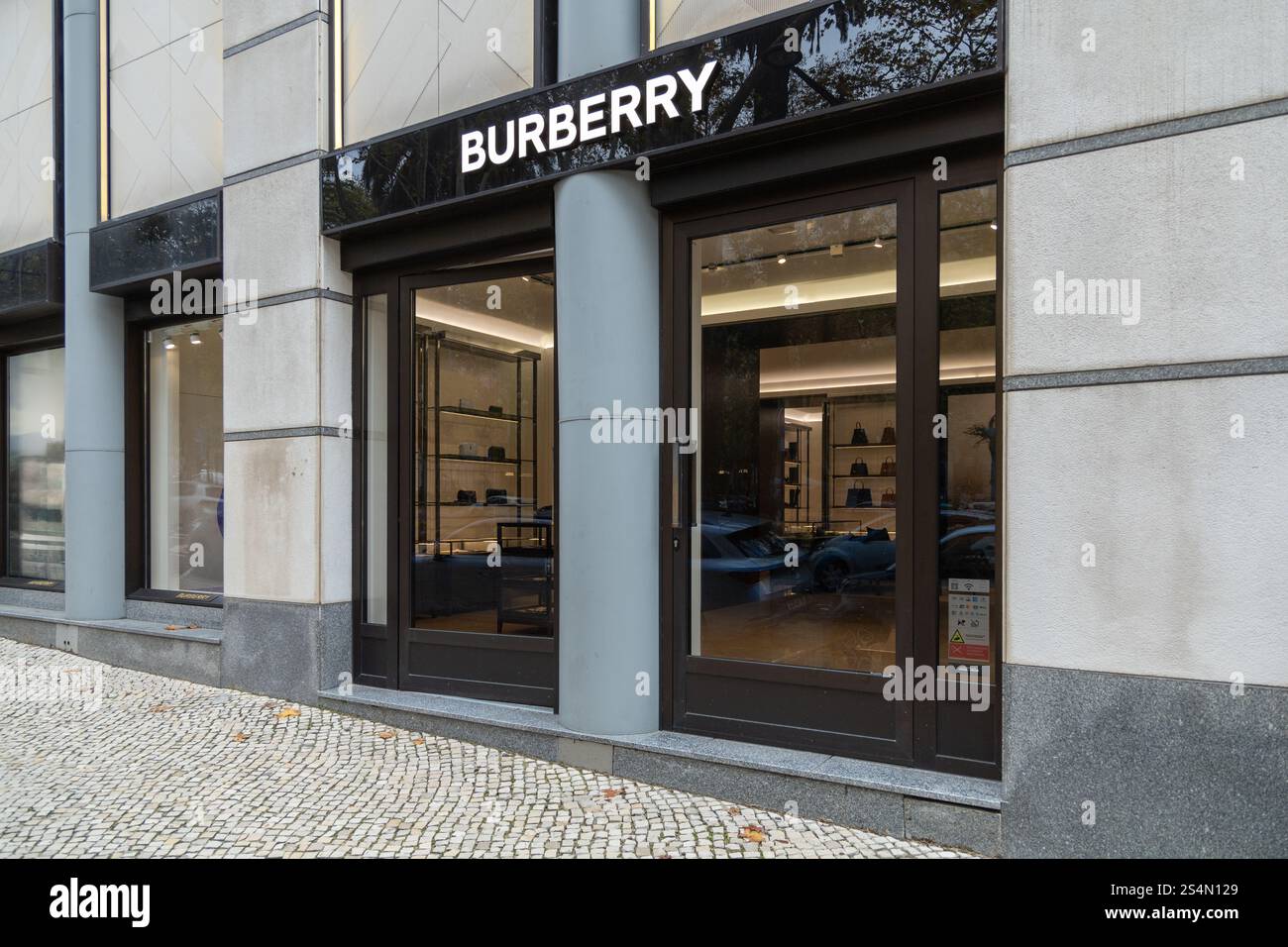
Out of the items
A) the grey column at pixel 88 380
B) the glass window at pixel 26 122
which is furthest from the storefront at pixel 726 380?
the glass window at pixel 26 122

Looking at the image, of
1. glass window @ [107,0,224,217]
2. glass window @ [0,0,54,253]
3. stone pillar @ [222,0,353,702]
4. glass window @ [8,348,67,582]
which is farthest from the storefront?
glass window @ [8,348,67,582]

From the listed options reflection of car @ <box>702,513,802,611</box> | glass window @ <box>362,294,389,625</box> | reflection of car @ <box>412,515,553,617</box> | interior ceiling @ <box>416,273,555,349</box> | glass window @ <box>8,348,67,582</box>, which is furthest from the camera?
glass window @ <box>8,348,67,582</box>

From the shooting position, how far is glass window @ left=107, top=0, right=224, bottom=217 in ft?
26.4

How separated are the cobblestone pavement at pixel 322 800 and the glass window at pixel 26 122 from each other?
597cm

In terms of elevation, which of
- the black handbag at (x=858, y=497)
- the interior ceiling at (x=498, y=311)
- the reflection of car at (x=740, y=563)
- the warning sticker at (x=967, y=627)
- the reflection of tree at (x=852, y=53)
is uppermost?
the reflection of tree at (x=852, y=53)

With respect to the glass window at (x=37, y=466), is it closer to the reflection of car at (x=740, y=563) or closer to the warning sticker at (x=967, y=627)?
the reflection of car at (x=740, y=563)

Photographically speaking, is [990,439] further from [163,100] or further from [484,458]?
[163,100]

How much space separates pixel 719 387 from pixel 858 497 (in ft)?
3.74

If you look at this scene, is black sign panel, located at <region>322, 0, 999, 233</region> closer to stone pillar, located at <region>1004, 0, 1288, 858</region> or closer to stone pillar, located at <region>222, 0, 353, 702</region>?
stone pillar, located at <region>1004, 0, 1288, 858</region>

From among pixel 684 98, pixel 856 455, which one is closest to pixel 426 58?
pixel 684 98

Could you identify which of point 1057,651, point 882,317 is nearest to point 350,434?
point 882,317

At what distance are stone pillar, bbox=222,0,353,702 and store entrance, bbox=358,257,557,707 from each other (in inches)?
12.7

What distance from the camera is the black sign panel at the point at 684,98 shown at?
4.39 m

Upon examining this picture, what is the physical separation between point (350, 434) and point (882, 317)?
4255mm
